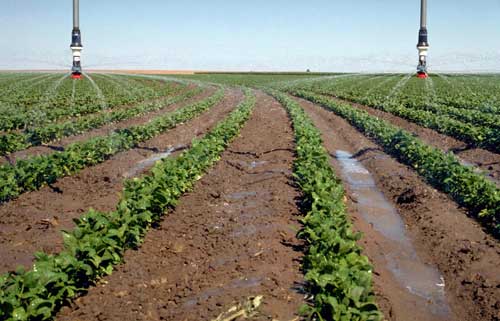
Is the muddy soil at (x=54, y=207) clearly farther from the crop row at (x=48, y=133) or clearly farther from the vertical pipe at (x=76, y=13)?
the vertical pipe at (x=76, y=13)

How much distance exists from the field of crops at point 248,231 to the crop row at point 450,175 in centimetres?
3

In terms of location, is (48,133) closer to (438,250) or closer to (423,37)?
(423,37)

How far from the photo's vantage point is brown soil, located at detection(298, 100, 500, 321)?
4.78m

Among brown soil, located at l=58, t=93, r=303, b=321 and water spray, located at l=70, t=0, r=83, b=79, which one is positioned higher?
water spray, located at l=70, t=0, r=83, b=79

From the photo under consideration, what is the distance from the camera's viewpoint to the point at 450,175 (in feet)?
27.8

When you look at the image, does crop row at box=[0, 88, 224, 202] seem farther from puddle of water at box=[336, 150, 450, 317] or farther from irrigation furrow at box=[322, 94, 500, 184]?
irrigation furrow at box=[322, 94, 500, 184]

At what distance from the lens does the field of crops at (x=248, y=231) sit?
4348 millimetres

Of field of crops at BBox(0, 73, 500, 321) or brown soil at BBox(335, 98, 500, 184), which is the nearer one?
field of crops at BBox(0, 73, 500, 321)

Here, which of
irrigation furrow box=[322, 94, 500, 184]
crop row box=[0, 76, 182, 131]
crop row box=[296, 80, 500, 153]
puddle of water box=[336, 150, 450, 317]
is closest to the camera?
puddle of water box=[336, 150, 450, 317]

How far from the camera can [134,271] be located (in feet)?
17.0

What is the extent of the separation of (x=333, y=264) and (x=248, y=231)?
6.94 ft

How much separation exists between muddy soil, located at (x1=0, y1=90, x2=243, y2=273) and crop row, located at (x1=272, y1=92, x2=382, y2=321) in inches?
98.9

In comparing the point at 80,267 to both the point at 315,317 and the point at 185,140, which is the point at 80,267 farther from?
the point at 185,140

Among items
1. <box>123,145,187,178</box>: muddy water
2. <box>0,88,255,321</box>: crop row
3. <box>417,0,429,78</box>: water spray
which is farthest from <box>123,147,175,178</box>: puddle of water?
<box>417,0,429,78</box>: water spray
